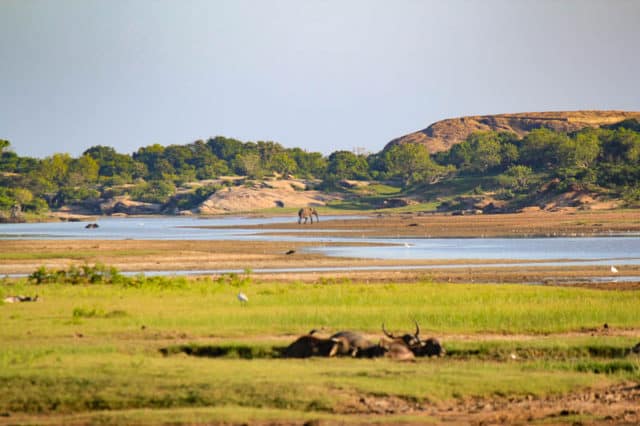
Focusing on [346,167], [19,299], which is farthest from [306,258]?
[346,167]

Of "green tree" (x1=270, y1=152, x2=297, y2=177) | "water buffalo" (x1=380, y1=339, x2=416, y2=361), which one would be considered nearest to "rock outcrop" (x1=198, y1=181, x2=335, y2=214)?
"green tree" (x1=270, y1=152, x2=297, y2=177)

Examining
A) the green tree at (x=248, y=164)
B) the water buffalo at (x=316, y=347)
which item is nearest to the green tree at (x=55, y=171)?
the green tree at (x=248, y=164)

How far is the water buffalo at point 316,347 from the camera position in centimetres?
1567

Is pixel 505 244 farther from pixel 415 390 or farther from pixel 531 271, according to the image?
pixel 415 390

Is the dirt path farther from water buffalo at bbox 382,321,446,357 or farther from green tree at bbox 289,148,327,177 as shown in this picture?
green tree at bbox 289,148,327,177

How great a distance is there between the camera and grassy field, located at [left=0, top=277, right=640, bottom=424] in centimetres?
1264

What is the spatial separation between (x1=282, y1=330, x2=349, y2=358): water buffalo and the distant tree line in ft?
238

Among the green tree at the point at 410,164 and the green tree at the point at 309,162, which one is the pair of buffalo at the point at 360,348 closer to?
the green tree at the point at 410,164

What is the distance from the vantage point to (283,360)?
1545 cm

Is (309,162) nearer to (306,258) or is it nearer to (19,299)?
(306,258)

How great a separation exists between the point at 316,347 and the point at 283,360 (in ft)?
1.96

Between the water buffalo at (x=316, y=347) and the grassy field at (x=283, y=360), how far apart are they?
43cm

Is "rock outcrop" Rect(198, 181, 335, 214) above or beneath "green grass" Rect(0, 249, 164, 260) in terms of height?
above

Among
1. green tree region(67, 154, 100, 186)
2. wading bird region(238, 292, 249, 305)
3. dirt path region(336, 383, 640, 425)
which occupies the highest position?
green tree region(67, 154, 100, 186)
